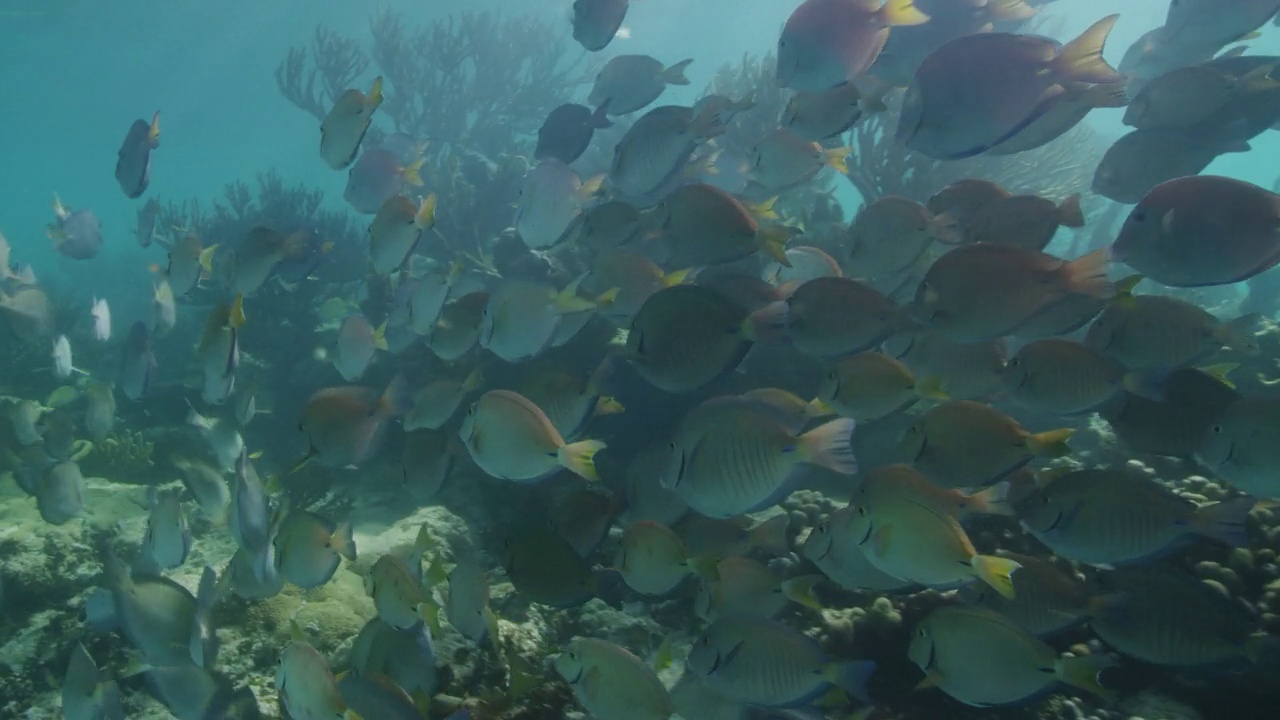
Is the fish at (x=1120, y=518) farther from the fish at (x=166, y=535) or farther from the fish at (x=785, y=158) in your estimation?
the fish at (x=166, y=535)

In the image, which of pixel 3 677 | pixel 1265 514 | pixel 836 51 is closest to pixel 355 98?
pixel 836 51

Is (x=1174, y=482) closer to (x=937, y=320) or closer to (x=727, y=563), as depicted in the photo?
(x=937, y=320)

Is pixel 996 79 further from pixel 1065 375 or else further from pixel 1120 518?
pixel 1120 518

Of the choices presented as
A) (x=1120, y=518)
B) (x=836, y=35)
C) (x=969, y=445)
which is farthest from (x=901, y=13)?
(x=1120, y=518)

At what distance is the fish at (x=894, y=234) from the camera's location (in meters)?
3.50

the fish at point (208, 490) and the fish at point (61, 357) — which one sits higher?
the fish at point (61, 357)

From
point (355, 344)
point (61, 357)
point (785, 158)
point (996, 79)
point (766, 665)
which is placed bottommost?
point (766, 665)

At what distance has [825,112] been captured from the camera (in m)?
3.89

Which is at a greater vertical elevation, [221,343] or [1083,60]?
[1083,60]

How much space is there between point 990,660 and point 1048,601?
0.67m

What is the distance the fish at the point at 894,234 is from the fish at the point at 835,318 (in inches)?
25.2

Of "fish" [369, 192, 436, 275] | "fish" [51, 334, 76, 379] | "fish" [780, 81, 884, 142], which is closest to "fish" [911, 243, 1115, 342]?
"fish" [780, 81, 884, 142]

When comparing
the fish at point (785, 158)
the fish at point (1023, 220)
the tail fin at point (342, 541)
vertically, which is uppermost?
the fish at point (785, 158)

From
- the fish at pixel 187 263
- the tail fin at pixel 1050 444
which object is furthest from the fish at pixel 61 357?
the tail fin at pixel 1050 444
